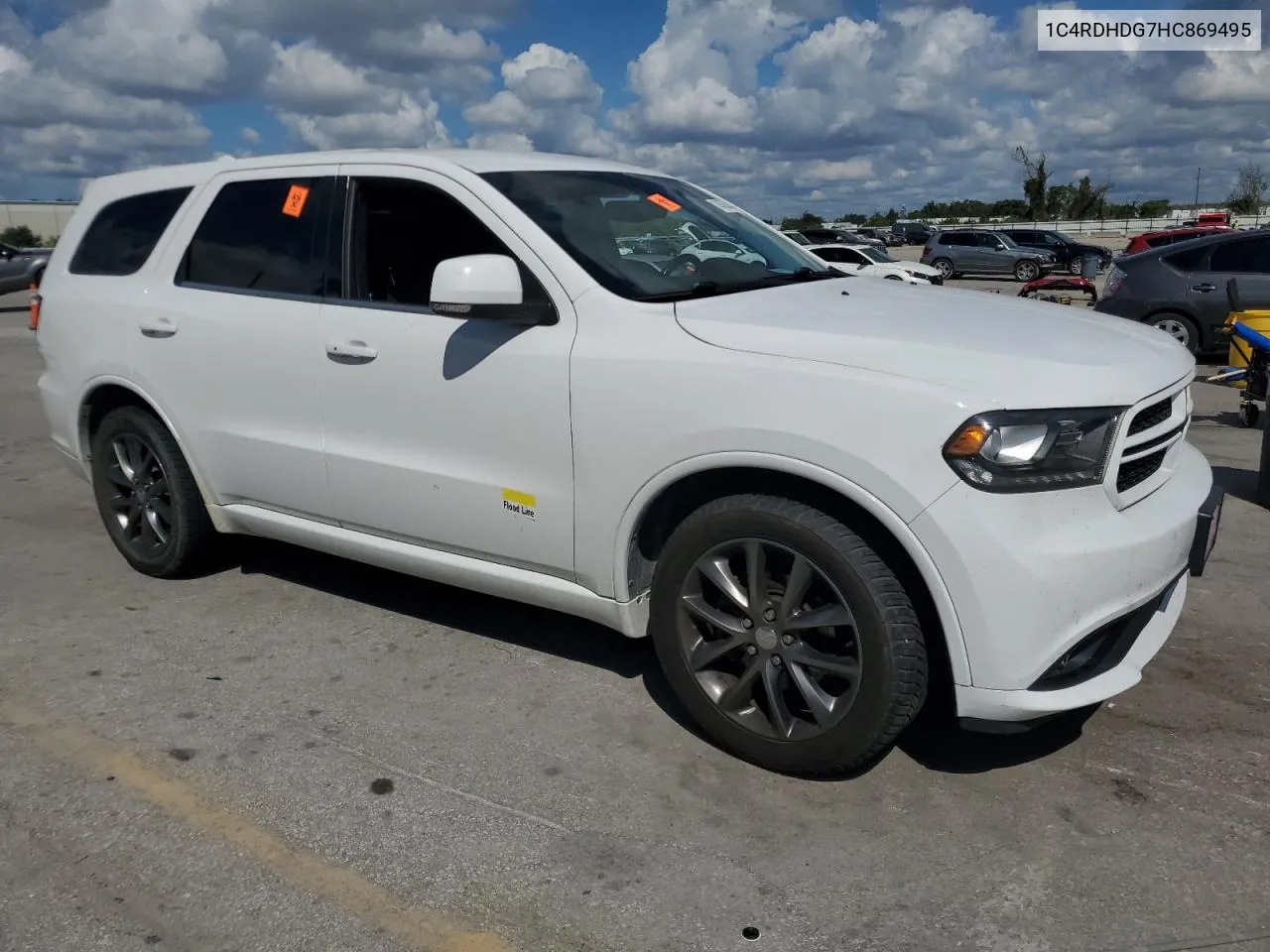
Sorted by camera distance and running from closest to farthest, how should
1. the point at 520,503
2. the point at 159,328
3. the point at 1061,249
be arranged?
the point at 520,503
the point at 159,328
the point at 1061,249

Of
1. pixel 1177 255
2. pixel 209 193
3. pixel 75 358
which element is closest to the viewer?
pixel 209 193

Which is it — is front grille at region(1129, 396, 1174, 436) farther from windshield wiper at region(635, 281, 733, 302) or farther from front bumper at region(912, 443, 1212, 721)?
windshield wiper at region(635, 281, 733, 302)

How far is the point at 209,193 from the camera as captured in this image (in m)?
4.48

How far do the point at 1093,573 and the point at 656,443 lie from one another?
4.00 ft

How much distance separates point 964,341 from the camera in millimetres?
2883

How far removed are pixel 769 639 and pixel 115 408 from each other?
3.34 meters

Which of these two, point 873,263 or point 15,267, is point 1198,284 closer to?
point 873,263

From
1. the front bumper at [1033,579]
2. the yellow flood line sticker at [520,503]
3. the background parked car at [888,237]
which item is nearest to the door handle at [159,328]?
the yellow flood line sticker at [520,503]

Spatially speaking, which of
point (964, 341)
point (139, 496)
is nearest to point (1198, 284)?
point (964, 341)

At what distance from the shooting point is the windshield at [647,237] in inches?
136

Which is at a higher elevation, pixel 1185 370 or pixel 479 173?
pixel 479 173

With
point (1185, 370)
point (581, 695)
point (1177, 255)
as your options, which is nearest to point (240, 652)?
point (581, 695)

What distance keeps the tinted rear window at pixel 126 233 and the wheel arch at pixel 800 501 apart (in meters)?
2.72

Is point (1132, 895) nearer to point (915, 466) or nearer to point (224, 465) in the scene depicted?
point (915, 466)
